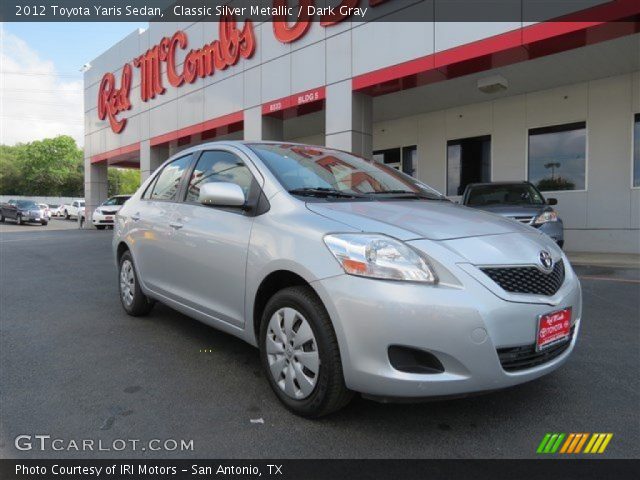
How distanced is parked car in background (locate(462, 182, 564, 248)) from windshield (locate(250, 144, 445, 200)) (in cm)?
426

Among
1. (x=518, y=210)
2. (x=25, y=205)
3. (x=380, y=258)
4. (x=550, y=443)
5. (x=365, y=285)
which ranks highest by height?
(x=25, y=205)

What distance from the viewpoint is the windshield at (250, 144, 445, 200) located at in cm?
326

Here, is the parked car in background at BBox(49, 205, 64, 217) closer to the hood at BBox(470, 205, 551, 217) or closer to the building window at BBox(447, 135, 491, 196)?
the building window at BBox(447, 135, 491, 196)

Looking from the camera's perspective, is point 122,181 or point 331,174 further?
point 122,181

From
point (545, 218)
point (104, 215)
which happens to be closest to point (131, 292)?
point (545, 218)

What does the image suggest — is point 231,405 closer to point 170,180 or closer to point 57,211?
point 170,180

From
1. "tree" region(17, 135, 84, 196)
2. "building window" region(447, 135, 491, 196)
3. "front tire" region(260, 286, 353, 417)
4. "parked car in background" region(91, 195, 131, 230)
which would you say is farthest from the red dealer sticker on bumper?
"tree" region(17, 135, 84, 196)

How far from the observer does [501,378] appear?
2383 millimetres

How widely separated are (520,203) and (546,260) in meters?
6.68

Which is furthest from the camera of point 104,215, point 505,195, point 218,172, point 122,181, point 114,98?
point 122,181

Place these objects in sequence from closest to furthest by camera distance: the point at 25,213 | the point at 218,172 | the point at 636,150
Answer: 1. the point at 218,172
2. the point at 636,150
3. the point at 25,213

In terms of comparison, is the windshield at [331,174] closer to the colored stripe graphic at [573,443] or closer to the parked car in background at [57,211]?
the colored stripe graphic at [573,443]

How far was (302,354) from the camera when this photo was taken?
105 inches
